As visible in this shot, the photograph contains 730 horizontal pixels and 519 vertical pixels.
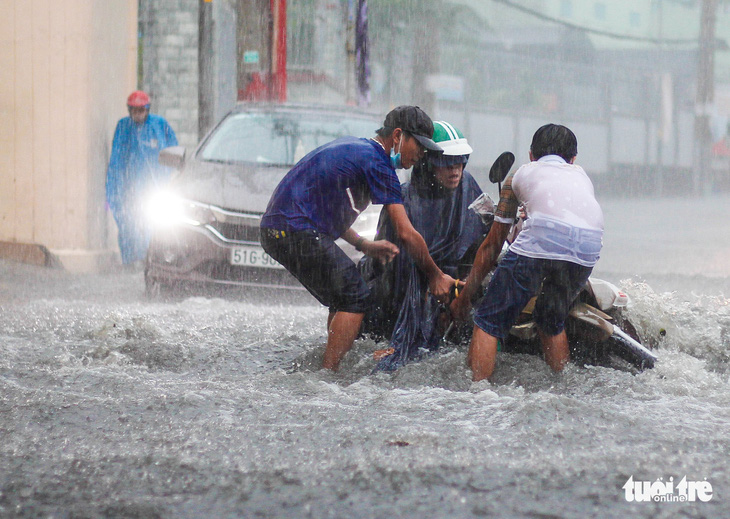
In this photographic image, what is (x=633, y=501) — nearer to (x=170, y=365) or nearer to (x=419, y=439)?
(x=419, y=439)

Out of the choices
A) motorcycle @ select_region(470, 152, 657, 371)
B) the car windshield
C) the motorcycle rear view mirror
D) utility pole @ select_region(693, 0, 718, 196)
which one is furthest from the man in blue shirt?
utility pole @ select_region(693, 0, 718, 196)

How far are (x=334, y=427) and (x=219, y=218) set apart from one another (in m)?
3.66

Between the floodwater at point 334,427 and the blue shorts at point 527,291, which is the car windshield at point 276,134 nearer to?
the floodwater at point 334,427

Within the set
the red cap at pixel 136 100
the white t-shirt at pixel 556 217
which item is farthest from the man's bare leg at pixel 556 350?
the red cap at pixel 136 100

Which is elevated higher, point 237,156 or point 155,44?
point 155,44

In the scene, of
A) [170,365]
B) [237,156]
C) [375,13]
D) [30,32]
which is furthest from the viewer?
[375,13]

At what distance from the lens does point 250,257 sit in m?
7.29

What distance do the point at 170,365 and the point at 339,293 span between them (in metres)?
1.14

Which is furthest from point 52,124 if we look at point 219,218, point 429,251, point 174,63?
point 174,63

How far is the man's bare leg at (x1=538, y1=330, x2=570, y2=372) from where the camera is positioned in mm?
4594

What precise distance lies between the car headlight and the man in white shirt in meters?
3.27

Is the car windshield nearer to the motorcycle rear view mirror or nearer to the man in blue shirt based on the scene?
the man in blue shirt

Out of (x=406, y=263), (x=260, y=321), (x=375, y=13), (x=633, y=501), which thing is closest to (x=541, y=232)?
(x=406, y=263)

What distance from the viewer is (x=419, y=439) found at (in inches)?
145
